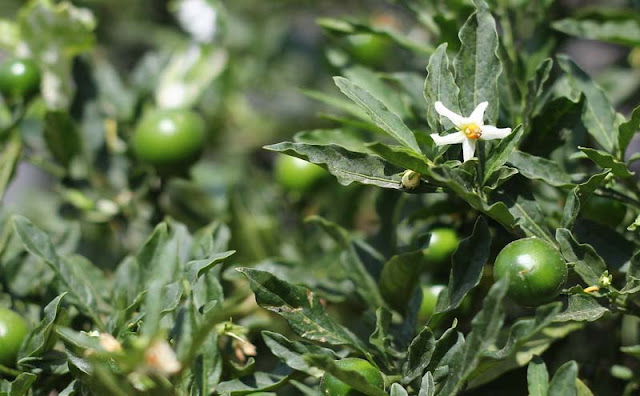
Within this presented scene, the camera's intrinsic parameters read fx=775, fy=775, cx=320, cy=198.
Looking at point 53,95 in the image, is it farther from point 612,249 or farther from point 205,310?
point 612,249

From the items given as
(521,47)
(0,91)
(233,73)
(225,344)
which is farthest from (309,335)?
(233,73)

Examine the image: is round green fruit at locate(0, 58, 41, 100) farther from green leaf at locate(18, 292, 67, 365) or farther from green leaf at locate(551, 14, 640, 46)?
green leaf at locate(551, 14, 640, 46)

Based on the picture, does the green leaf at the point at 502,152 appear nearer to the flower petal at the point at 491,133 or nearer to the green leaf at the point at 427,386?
the flower petal at the point at 491,133

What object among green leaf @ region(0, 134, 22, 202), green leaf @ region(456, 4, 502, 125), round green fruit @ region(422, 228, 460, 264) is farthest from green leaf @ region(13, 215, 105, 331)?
green leaf @ region(456, 4, 502, 125)

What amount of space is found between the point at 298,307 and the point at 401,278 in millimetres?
239

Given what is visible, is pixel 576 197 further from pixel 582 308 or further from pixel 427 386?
pixel 427 386

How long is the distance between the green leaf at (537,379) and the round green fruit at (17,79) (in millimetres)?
1317

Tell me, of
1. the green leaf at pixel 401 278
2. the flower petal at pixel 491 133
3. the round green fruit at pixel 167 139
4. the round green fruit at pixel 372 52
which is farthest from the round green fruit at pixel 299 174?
the flower petal at pixel 491 133

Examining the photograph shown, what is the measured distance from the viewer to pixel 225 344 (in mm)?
1521

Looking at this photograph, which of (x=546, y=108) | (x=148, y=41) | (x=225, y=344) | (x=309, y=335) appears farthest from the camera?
(x=148, y=41)

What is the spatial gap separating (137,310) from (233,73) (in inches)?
52.7

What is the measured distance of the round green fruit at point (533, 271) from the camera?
3.89 feet

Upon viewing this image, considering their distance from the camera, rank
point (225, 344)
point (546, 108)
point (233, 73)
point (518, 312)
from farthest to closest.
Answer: point (233, 73) < point (518, 312) < point (225, 344) < point (546, 108)

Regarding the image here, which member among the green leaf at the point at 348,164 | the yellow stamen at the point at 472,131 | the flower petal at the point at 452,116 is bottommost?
the green leaf at the point at 348,164
